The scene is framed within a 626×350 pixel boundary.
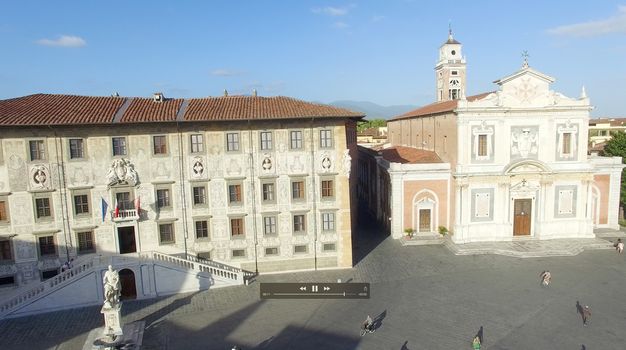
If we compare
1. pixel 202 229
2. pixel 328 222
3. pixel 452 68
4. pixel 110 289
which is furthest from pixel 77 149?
pixel 452 68

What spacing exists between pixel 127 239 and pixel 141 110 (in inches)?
331

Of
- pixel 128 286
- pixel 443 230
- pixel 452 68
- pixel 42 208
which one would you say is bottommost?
pixel 128 286

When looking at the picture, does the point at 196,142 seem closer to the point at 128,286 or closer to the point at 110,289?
the point at 128,286

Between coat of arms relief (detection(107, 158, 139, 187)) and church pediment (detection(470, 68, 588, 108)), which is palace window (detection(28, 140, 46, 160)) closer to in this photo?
coat of arms relief (detection(107, 158, 139, 187))

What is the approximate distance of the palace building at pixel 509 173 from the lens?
3478 centimetres

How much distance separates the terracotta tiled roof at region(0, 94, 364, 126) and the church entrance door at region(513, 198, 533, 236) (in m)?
16.8

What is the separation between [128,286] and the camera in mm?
26234

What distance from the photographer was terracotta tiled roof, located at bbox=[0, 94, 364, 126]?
84.0ft

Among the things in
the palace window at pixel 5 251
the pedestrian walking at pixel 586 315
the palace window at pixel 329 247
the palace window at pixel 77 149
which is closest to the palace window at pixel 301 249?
the palace window at pixel 329 247

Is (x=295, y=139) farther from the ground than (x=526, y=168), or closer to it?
farther from the ground

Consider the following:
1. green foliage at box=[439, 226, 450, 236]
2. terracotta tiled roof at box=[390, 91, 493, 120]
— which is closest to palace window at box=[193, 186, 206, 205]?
green foliage at box=[439, 226, 450, 236]

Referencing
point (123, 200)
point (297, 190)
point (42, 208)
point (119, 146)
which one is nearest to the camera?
point (42, 208)

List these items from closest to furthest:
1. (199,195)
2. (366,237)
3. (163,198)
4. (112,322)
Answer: (112,322) → (163,198) → (199,195) → (366,237)

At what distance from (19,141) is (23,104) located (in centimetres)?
342
